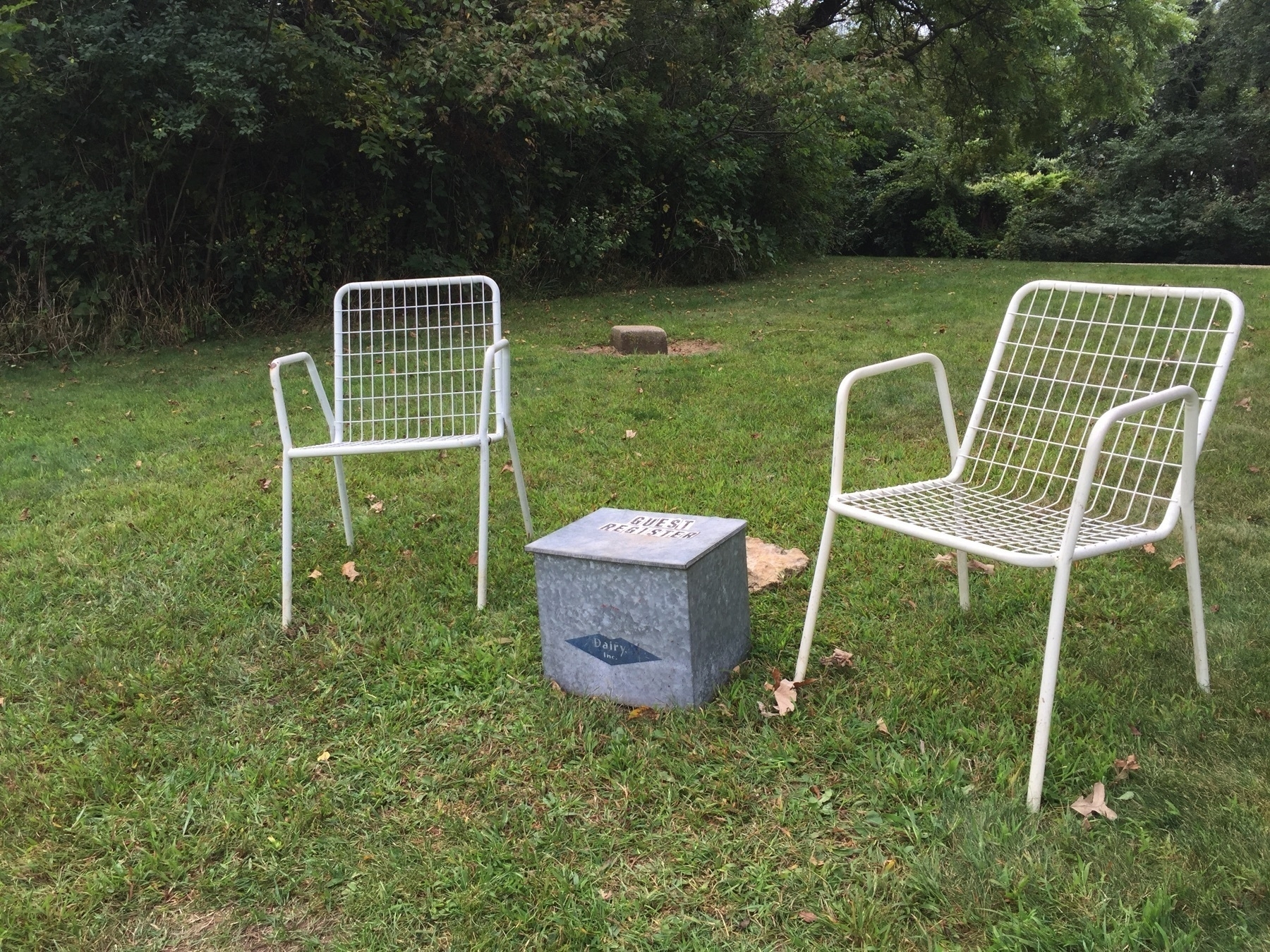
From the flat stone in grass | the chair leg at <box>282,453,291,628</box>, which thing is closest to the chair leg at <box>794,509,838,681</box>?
the chair leg at <box>282,453,291,628</box>

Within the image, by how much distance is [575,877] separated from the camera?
1686 millimetres

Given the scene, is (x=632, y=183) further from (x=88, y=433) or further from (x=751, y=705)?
(x=751, y=705)

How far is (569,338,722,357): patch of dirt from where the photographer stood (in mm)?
6825

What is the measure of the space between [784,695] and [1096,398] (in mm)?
1259

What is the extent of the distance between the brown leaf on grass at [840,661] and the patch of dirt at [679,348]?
451cm

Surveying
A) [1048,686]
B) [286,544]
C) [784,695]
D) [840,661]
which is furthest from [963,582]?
[286,544]

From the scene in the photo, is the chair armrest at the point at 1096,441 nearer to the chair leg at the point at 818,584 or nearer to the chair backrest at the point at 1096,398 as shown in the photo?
the chair backrest at the point at 1096,398

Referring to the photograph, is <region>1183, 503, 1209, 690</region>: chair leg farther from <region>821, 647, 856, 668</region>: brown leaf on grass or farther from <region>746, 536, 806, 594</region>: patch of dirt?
<region>746, 536, 806, 594</region>: patch of dirt

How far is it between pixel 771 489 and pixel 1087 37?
15675 mm

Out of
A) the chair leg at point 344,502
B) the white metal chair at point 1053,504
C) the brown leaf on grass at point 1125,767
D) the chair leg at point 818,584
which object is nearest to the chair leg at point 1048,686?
the white metal chair at point 1053,504

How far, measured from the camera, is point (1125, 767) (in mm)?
1883

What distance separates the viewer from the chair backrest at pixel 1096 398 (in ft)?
7.00

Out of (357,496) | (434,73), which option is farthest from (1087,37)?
(357,496)

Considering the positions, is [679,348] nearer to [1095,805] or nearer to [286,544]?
[286,544]
